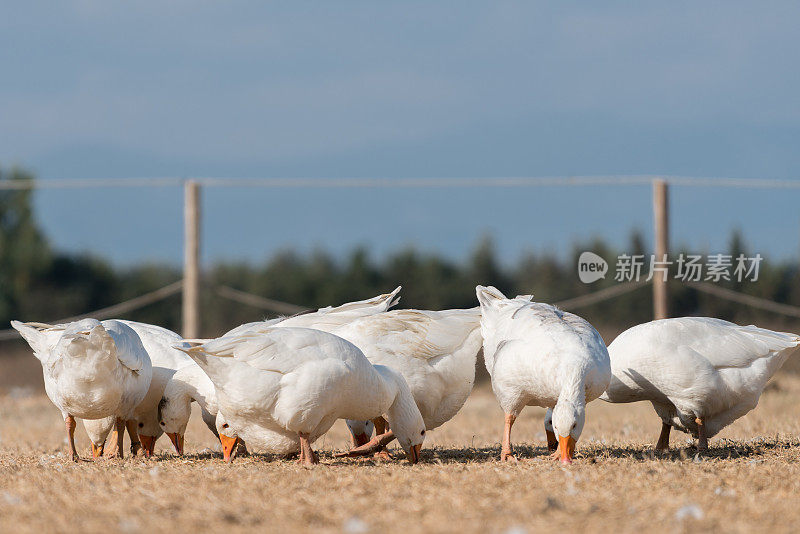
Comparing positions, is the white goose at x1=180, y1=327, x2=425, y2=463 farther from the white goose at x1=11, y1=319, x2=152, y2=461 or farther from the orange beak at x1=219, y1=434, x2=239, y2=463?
the white goose at x1=11, y1=319, x2=152, y2=461

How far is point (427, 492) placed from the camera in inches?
190

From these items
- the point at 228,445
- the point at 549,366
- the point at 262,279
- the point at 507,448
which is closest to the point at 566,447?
the point at 549,366

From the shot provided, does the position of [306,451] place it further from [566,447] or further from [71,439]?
[71,439]

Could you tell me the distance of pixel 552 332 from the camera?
6875 millimetres

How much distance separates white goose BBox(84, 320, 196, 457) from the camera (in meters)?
7.87

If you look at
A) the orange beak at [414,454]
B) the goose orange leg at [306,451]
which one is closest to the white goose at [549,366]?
the orange beak at [414,454]

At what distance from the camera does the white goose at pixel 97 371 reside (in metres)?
6.92

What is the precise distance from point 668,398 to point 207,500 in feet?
14.2

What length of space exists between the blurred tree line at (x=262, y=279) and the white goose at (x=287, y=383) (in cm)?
1116

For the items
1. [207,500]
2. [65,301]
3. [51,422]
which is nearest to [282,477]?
[207,500]

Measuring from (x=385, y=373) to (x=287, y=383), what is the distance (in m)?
0.93

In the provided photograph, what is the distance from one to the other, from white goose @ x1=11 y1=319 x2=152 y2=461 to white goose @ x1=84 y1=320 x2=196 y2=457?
1.14 feet

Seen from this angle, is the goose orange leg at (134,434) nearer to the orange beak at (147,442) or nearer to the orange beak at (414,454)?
the orange beak at (147,442)

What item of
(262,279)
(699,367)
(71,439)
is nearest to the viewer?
(699,367)
